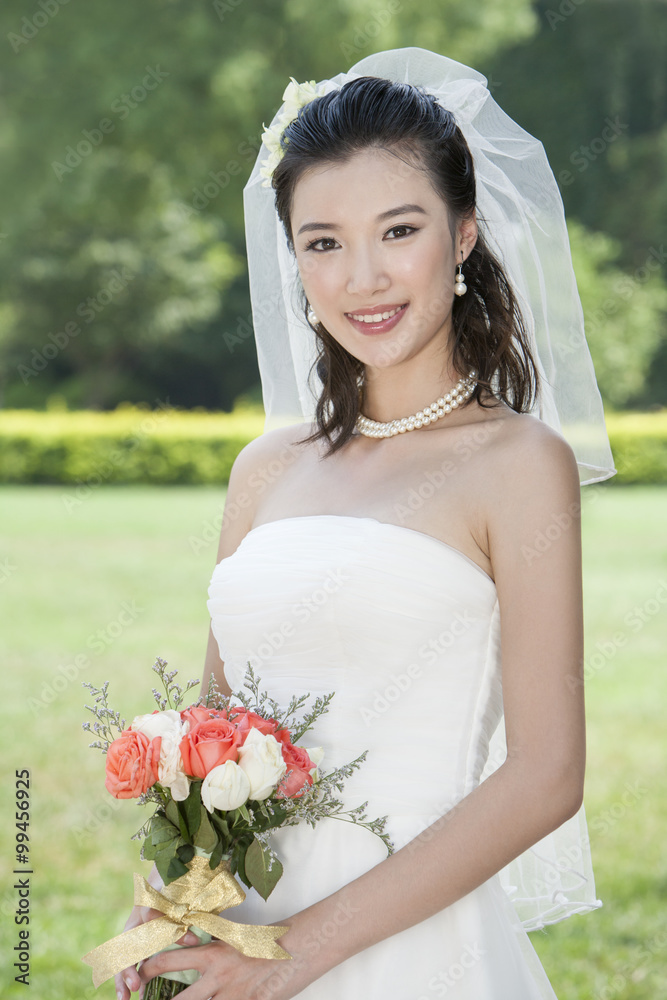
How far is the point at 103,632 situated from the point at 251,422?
9.67 meters

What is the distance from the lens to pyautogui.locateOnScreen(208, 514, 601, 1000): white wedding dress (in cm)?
205

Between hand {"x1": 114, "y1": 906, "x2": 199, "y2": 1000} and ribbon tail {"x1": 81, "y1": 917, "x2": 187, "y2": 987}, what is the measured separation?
29mm

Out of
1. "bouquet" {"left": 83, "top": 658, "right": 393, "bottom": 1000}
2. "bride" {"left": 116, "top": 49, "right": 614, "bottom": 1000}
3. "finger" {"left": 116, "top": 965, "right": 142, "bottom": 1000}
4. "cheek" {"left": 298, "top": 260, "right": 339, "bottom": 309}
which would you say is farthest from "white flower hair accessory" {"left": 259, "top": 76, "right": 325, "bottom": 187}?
"finger" {"left": 116, "top": 965, "right": 142, "bottom": 1000}

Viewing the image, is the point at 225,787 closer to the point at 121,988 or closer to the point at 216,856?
the point at 216,856

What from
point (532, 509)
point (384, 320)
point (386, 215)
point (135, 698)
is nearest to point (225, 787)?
point (532, 509)

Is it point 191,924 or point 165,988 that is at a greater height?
point 191,924

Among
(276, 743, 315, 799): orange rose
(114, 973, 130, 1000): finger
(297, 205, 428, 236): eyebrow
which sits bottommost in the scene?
(114, 973, 130, 1000): finger

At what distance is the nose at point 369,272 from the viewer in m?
2.13

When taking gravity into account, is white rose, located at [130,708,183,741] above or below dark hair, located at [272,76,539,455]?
below

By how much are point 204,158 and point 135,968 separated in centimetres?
1623

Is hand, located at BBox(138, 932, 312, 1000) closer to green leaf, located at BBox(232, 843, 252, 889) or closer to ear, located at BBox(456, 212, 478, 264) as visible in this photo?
green leaf, located at BBox(232, 843, 252, 889)

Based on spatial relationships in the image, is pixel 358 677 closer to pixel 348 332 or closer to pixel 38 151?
pixel 348 332

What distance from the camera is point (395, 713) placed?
2123 mm

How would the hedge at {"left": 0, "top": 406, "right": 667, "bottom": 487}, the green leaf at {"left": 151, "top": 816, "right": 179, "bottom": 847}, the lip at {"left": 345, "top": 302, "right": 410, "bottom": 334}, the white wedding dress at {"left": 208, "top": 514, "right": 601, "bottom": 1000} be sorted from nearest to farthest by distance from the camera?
the green leaf at {"left": 151, "top": 816, "right": 179, "bottom": 847}
the white wedding dress at {"left": 208, "top": 514, "right": 601, "bottom": 1000}
the lip at {"left": 345, "top": 302, "right": 410, "bottom": 334}
the hedge at {"left": 0, "top": 406, "right": 667, "bottom": 487}
